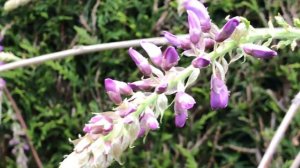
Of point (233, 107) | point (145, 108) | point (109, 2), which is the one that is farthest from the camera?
point (109, 2)

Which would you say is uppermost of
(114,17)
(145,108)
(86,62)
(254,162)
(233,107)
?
(145,108)

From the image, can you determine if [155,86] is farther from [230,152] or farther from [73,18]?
[73,18]

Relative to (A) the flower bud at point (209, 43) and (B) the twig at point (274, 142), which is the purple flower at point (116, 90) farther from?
(B) the twig at point (274, 142)

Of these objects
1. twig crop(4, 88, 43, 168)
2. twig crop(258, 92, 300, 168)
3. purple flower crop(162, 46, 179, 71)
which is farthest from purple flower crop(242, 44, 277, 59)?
twig crop(4, 88, 43, 168)

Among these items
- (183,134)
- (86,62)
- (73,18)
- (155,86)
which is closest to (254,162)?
(183,134)

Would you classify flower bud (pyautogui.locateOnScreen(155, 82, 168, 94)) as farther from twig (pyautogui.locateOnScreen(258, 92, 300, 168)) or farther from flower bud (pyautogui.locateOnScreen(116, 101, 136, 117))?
twig (pyautogui.locateOnScreen(258, 92, 300, 168))

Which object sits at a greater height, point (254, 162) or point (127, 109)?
point (127, 109)
